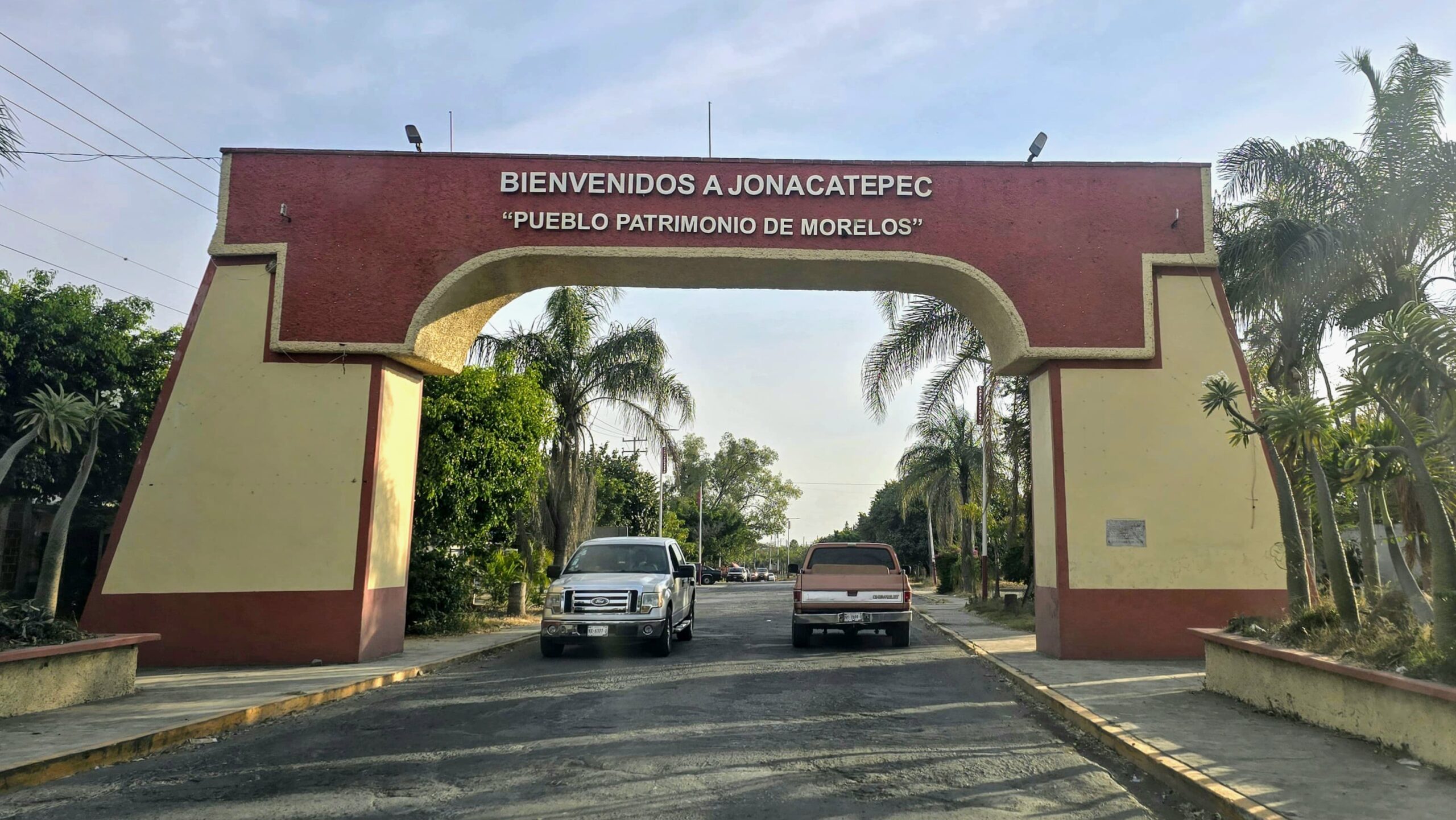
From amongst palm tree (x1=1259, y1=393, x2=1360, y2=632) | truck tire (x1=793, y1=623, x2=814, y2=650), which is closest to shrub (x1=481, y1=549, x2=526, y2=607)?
truck tire (x1=793, y1=623, x2=814, y2=650)

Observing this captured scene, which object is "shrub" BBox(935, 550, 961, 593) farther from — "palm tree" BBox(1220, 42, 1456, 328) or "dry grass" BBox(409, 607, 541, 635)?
"palm tree" BBox(1220, 42, 1456, 328)

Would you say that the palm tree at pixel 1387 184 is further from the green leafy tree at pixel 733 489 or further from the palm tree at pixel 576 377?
the green leafy tree at pixel 733 489

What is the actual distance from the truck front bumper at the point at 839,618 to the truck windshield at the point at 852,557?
1.53 metres

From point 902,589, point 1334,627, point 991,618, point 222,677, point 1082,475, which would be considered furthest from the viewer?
point 991,618

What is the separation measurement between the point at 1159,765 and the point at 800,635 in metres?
9.60

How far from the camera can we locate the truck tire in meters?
16.4

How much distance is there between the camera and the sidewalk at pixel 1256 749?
5.92 meters

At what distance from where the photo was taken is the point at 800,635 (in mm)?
16438

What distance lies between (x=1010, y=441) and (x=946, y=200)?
1018 cm

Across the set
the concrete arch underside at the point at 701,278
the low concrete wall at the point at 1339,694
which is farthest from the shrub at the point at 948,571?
the low concrete wall at the point at 1339,694

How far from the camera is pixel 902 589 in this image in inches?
645

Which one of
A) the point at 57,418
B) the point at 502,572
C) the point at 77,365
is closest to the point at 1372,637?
the point at 57,418

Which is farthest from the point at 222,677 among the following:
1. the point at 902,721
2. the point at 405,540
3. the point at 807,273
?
the point at 807,273

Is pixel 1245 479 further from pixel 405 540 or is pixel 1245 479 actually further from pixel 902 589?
pixel 405 540
